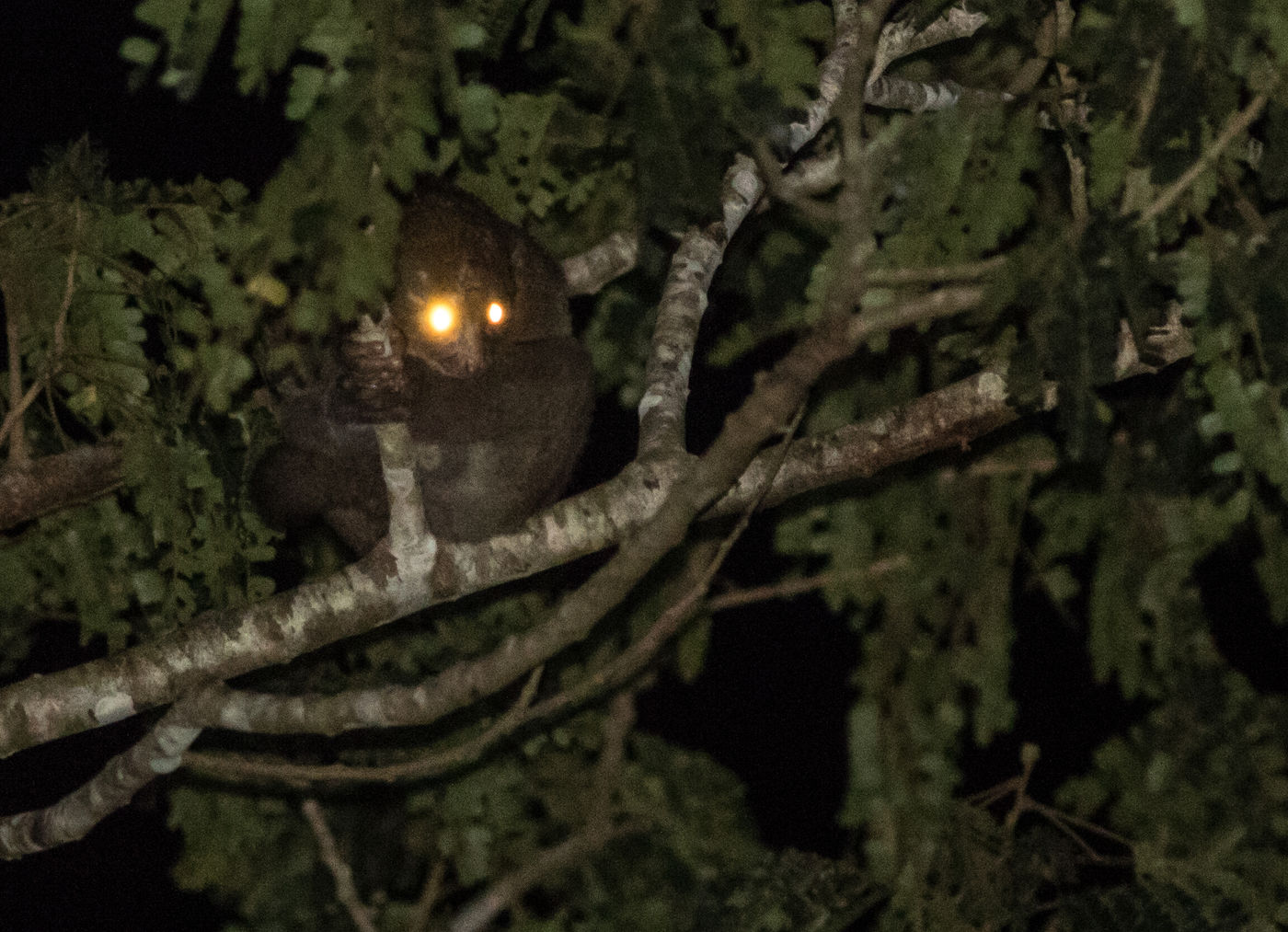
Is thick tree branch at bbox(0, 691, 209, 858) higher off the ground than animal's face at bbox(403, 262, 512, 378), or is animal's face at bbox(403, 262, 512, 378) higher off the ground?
animal's face at bbox(403, 262, 512, 378)

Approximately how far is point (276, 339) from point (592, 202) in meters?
1.47

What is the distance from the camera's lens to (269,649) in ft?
10.3

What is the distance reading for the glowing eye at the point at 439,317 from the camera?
3.57 meters

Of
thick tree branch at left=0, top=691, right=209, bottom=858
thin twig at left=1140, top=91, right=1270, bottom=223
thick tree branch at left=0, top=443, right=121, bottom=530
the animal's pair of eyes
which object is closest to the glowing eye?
the animal's pair of eyes

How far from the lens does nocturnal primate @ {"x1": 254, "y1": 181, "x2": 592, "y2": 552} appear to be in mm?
3588

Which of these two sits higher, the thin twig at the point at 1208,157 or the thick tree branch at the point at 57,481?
the thick tree branch at the point at 57,481

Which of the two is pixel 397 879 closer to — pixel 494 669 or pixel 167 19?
pixel 494 669

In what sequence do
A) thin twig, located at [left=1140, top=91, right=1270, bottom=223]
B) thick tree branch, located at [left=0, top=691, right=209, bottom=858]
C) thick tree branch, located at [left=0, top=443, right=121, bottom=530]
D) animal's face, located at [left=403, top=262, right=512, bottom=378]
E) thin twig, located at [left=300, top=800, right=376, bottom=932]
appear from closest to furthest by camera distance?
thin twig, located at [left=1140, top=91, right=1270, bottom=223] < thick tree branch, located at [left=0, top=691, right=209, bottom=858] < animal's face, located at [left=403, top=262, right=512, bottom=378] < thick tree branch, located at [left=0, top=443, right=121, bottom=530] < thin twig, located at [left=300, top=800, right=376, bottom=932]

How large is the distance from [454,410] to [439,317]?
254 mm

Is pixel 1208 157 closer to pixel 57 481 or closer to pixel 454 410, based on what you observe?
pixel 454 410

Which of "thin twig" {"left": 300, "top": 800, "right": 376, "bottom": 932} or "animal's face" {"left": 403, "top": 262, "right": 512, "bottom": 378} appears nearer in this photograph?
"animal's face" {"left": 403, "top": 262, "right": 512, "bottom": 378}

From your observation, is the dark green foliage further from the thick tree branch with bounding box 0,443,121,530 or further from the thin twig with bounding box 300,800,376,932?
the thin twig with bounding box 300,800,376,932

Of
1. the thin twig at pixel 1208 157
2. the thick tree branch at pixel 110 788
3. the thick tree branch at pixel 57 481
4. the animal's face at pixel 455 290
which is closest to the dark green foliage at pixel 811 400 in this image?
the thin twig at pixel 1208 157

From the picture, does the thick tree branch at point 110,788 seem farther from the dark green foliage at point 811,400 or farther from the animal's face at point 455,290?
the animal's face at point 455,290
